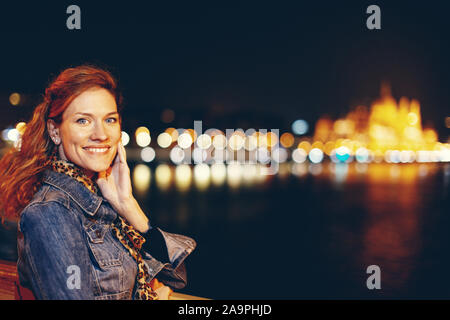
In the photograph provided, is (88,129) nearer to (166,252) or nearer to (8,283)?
(166,252)

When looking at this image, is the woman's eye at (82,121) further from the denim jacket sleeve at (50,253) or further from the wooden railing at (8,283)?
the wooden railing at (8,283)

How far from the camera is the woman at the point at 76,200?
1.93m

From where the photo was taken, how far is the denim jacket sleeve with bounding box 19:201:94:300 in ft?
6.26

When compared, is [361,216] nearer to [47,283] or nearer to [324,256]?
[324,256]

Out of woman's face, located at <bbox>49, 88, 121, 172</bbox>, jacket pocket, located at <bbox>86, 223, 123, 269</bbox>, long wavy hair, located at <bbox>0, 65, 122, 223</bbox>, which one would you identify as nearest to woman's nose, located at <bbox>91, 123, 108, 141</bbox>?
woman's face, located at <bbox>49, 88, 121, 172</bbox>

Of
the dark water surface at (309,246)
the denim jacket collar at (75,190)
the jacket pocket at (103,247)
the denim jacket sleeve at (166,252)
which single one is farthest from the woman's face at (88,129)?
the dark water surface at (309,246)

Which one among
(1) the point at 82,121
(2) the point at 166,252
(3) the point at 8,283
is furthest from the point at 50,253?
(3) the point at 8,283

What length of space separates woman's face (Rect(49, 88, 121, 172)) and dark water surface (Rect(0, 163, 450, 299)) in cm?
568

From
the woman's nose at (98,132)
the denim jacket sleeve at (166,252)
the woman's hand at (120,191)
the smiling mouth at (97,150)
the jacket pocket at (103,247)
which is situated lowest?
the denim jacket sleeve at (166,252)

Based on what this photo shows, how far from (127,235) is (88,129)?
1.74 ft

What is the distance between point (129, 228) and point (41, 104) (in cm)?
72

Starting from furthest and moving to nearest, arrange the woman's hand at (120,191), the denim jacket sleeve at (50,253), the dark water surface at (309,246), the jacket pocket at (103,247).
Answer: the dark water surface at (309,246), the woman's hand at (120,191), the jacket pocket at (103,247), the denim jacket sleeve at (50,253)

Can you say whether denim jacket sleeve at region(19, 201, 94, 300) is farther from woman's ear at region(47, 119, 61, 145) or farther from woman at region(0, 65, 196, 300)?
woman's ear at region(47, 119, 61, 145)

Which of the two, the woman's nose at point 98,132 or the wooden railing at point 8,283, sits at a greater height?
the woman's nose at point 98,132
